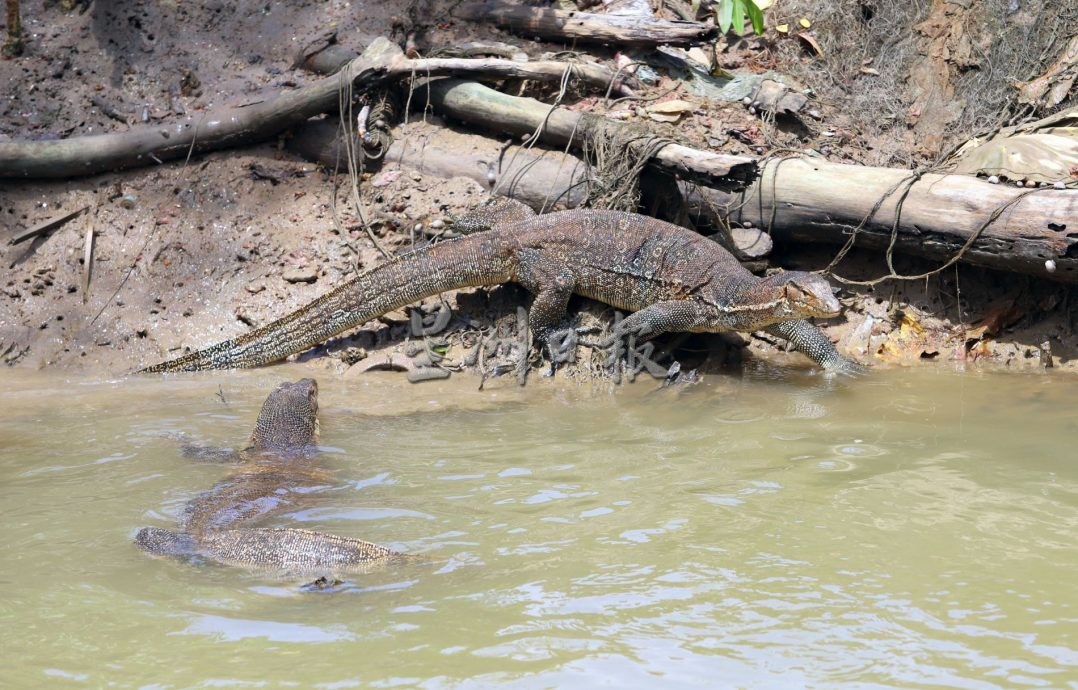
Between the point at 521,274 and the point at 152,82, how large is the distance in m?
4.70

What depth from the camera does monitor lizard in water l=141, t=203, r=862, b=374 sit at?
7832 mm

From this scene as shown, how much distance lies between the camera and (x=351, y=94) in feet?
30.6

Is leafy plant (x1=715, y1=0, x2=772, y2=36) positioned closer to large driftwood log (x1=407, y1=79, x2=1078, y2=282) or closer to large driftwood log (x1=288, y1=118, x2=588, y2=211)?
large driftwood log (x1=407, y1=79, x2=1078, y2=282)

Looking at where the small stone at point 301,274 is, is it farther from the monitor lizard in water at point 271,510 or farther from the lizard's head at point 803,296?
the lizard's head at point 803,296

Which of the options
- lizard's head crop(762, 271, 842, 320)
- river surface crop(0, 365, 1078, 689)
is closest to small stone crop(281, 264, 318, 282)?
river surface crop(0, 365, 1078, 689)

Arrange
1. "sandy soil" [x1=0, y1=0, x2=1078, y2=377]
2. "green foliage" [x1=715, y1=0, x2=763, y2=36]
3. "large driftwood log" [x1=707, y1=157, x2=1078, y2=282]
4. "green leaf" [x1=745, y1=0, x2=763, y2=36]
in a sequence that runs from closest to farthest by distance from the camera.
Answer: "green foliage" [x1=715, y1=0, x2=763, y2=36] → "green leaf" [x1=745, y1=0, x2=763, y2=36] → "large driftwood log" [x1=707, y1=157, x2=1078, y2=282] → "sandy soil" [x1=0, y1=0, x2=1078, y2=377]

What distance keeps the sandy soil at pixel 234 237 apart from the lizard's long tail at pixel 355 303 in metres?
0.28

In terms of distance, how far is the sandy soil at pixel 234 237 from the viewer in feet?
27.3

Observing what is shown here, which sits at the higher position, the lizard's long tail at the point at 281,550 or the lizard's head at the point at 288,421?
the lizard's head at the point at 288,421

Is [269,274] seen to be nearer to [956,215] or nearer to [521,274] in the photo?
[521,274]

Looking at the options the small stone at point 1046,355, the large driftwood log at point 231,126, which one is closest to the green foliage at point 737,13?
the small stone at point 1046,355

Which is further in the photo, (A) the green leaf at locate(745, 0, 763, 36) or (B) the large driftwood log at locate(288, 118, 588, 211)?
(B) the large driftwood log at locate(288, 118, 588, 211)

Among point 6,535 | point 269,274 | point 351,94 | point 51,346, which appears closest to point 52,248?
point 51,346

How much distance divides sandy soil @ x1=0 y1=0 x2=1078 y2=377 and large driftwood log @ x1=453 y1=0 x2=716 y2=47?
0.23m
